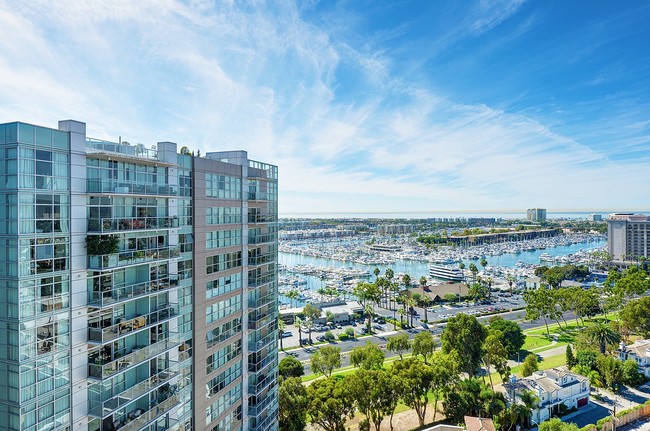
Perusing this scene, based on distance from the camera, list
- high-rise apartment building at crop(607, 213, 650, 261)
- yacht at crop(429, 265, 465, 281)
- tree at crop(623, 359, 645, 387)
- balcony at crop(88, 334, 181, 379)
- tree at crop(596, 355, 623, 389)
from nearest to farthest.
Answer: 1. balcony at crop(88, 334, 181, 379)
2. tree at crop(596, 355, 623, 389)
3. tree at crop(623, 359, 645, 387)
4. yacht at crop(429, 265, 465, 281)
5. high-rise apartment building at crop(607, 213, 650, 261)

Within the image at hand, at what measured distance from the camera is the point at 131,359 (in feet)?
59.5

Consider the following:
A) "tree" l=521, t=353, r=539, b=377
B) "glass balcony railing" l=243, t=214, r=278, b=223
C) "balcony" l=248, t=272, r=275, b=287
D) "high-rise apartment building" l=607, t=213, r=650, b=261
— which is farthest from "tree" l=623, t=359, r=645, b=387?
"high-rise apartment building" l=607, t=213, r=650, b=261

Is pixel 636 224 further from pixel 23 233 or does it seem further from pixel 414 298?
pixel 23 233

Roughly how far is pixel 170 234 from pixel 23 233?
23.7 ft

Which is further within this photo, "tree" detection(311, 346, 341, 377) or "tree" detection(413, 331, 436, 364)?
"tree" detection(413, 331, 436, 364)

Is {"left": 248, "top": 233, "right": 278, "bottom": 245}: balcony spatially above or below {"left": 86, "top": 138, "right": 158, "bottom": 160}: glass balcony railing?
below

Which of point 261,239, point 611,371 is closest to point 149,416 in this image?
point 261,239

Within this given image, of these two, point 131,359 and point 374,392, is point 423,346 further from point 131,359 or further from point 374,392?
point 131,359

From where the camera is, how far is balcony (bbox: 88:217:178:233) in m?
16.8

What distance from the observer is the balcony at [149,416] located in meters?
17.8

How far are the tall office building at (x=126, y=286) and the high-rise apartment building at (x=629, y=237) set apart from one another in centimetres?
18493

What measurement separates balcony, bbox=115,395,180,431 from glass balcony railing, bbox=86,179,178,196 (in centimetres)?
1096

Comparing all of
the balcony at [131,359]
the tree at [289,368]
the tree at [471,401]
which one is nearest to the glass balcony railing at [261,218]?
the balcony at [131,359]

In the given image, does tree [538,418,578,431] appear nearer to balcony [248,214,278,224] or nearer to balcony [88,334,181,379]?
balcony [248,214,278,224]
